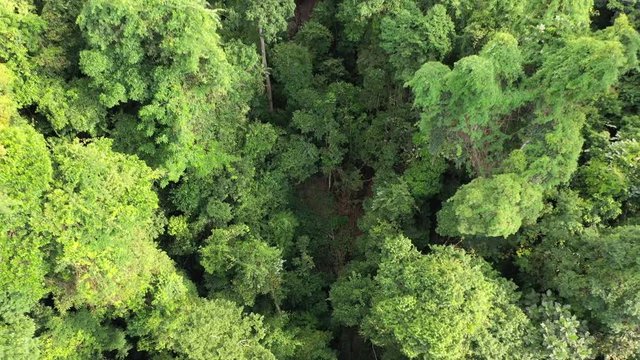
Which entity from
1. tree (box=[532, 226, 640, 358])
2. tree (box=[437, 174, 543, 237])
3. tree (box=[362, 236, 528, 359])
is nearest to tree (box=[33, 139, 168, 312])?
tree (box=[362, 236, 528, 359])

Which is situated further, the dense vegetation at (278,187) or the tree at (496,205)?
the tree at (496,205)

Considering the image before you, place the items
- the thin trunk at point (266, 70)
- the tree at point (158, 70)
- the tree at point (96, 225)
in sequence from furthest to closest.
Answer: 1. the thin trunk at point (266, 70)
2. the tree at point (158, 70)
3. the tree at point (96, 225)

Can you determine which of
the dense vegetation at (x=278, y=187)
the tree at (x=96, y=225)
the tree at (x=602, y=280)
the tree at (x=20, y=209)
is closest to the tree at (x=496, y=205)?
the dense vegetation at (x=278, y=187)

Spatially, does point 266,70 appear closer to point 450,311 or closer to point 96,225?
point 96,225

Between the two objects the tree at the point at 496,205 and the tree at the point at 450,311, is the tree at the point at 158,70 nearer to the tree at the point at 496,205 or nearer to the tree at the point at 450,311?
the tree at the point at 450,311

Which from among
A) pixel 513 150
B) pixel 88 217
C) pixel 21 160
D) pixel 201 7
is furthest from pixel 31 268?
pixel 513 150

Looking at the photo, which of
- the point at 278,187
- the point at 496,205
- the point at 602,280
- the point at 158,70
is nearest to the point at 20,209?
the point at 158,70

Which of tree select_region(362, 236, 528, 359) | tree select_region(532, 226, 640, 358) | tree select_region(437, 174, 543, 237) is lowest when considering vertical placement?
tree select_region(362, 236, 528, 359)

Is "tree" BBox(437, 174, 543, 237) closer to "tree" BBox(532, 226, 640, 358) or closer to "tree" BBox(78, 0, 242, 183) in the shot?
"tree" BBox(532, 226, 640, 358)

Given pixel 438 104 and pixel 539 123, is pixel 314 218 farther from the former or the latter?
pixel 539 123
